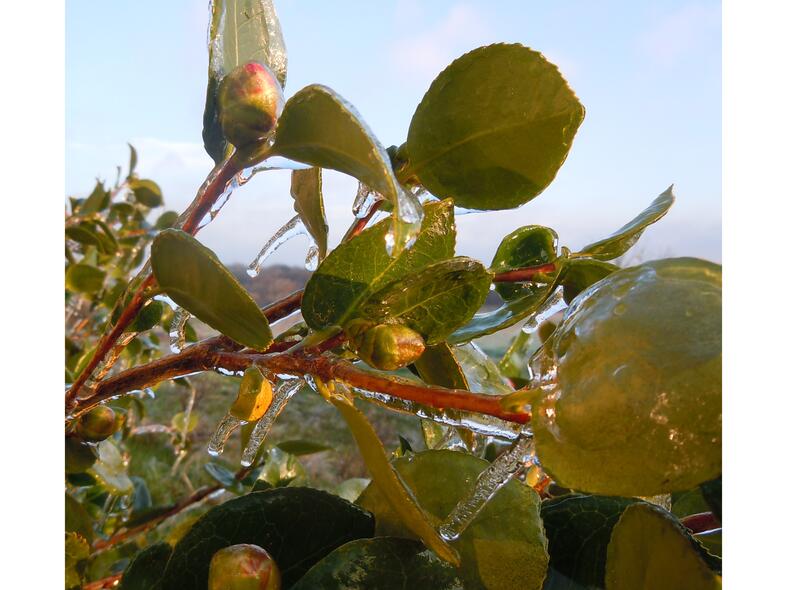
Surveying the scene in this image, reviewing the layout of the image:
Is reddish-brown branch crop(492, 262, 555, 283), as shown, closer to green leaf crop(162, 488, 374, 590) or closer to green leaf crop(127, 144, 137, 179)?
green leaf crop(162, 488, 374, 590)

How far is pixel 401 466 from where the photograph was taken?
0.45m

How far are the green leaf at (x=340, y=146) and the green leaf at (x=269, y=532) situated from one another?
8.2 inches

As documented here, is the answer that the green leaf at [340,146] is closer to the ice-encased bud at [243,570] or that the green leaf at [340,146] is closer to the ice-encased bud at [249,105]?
the ice-encased bud at [249,105]

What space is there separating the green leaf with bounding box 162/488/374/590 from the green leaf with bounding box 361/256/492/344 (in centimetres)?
13

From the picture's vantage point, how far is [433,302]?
40cm

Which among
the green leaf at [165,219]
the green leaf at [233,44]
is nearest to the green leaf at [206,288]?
the green leaf at [233,44]

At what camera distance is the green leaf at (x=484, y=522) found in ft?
1.28

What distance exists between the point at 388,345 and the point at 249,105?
0.55 ft

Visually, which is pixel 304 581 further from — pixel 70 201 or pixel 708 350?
pixel 70 201

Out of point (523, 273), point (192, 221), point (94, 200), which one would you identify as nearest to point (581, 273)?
point (523, 273)

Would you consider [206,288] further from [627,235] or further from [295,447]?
[295,447]

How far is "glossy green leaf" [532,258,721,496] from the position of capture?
0.28 metres
